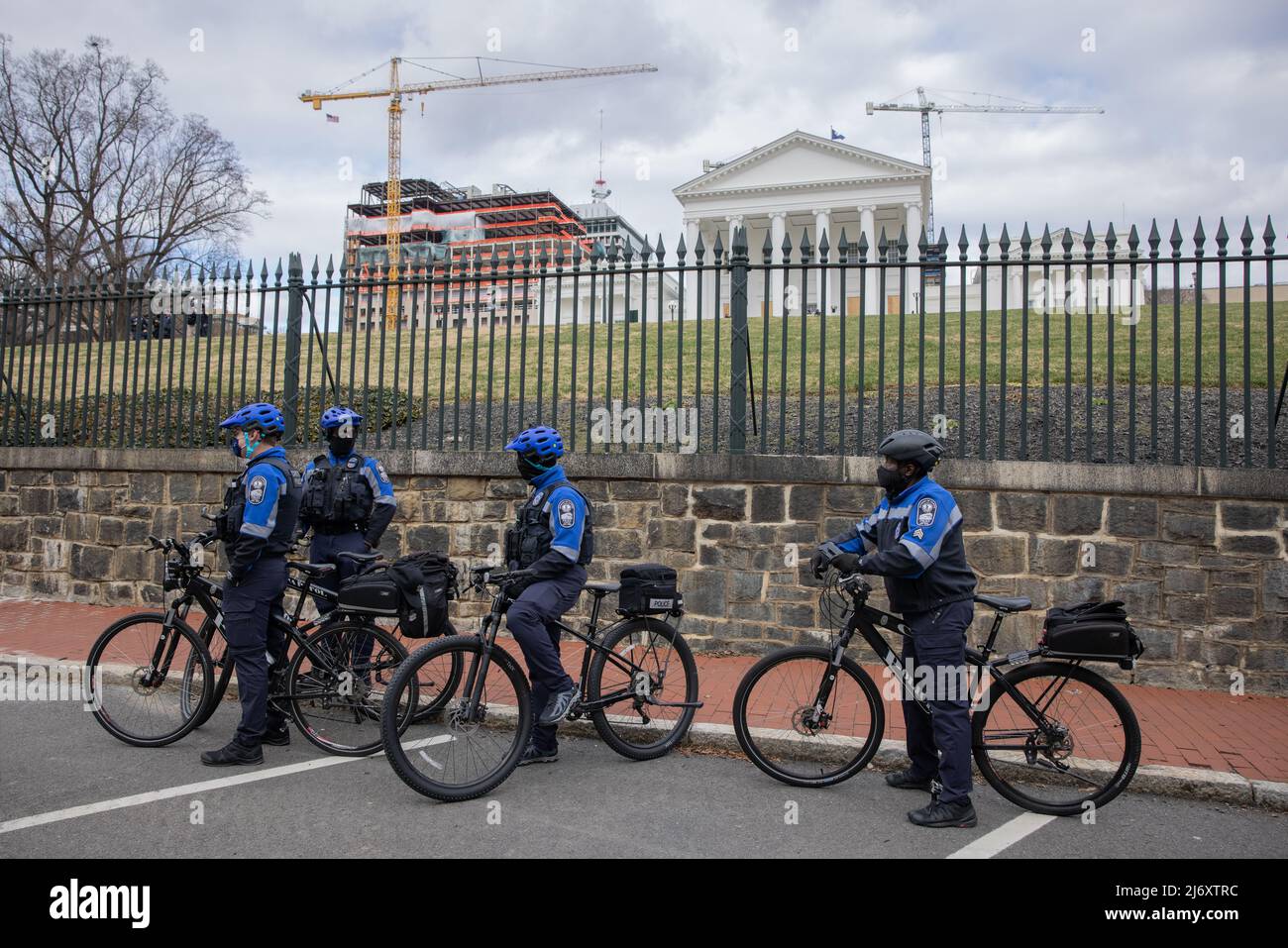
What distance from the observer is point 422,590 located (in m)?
4.87

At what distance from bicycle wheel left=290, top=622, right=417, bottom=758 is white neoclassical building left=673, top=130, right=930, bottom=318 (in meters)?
39.9

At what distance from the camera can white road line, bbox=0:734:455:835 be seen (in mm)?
3932

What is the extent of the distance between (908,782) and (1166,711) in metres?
2.35

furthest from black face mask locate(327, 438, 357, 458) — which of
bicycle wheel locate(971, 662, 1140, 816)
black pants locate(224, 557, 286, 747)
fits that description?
bicycle wheel locate(971, 662, 1140, 816)

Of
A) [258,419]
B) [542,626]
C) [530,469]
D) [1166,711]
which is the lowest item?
[1166,711]

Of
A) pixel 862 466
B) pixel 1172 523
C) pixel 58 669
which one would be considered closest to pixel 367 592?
pixel 58 669

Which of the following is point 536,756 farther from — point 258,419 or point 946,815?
point 258,419

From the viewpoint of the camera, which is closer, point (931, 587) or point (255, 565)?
point (931, 587)

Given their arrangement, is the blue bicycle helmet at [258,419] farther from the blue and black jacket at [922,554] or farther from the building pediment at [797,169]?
the building pediment at [797,169]

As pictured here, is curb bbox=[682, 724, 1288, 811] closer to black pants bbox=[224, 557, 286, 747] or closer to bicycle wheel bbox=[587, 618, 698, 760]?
bicycle wheel bbox=[587, 618, 698, 760]

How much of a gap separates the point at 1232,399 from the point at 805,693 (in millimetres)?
6730

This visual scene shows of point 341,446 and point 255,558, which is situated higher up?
point 341,446

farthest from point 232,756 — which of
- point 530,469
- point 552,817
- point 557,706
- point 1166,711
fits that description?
point 1166,711

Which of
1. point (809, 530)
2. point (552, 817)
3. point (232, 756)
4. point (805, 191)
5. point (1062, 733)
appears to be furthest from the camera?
point (805, 191)
